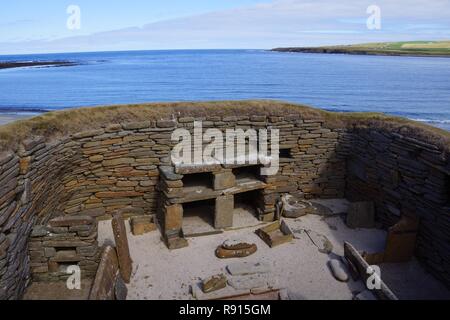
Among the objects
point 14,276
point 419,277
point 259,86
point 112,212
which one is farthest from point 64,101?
point 419,277

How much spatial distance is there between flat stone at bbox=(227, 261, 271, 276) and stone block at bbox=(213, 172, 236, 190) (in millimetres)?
1887

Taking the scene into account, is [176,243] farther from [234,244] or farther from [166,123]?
[166,123]

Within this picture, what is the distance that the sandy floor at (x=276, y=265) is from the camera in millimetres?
6953

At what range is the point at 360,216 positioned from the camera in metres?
9.43

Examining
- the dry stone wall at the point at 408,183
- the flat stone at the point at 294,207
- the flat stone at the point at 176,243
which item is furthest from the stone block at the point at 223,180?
the dry stone wall at the point at 408,183

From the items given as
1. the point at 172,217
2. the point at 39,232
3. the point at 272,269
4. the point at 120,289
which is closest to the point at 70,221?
the point at 39,232

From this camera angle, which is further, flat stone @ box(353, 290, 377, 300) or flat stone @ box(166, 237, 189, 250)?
flat stone @ box(166, 237, 189, 250)

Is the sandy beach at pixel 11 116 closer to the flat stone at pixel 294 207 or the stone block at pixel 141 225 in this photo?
the stone block at pixel 141 225

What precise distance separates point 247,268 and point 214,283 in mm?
868

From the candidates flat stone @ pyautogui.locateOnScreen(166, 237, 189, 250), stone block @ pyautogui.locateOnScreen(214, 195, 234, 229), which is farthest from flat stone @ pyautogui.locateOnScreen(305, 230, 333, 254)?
flat stone @ pyautogui.locateOnScreen(166, 237, 189, 250)

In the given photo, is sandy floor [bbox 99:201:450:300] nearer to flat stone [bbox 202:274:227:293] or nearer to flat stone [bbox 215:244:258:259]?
flat stone [bbox 215:244:258:259]

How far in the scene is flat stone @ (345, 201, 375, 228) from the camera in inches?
371

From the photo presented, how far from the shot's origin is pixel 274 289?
678cm
